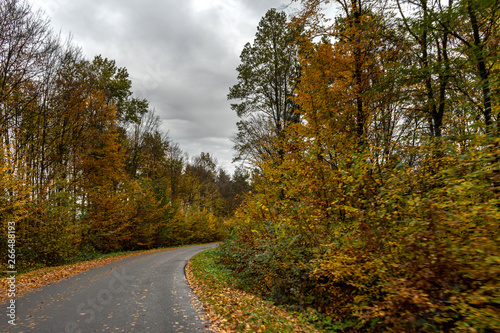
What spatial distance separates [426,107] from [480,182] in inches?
199

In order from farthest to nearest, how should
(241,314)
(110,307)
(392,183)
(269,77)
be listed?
(269,77)
(110,307)
(241,314)
(392,183)

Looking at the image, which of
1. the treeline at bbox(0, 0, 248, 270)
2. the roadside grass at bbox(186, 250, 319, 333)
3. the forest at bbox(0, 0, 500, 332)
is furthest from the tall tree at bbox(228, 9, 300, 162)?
the roadside grass at bbox(186, 250, 319, 333)

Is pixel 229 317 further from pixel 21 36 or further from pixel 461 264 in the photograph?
pixel 21 36

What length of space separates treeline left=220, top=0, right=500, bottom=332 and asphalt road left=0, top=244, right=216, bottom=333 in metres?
2.97

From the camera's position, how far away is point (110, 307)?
5922 millimetres

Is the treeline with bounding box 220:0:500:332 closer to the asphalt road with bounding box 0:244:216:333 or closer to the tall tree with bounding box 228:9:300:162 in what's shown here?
the asphalt road with bounding box 0:244:216:333

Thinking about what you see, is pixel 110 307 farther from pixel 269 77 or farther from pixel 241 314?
pixel 269 77

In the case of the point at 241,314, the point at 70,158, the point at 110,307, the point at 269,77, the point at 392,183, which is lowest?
the point at 241,314

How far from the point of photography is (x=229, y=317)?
5570 mm

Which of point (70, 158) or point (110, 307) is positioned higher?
point (70, 158)

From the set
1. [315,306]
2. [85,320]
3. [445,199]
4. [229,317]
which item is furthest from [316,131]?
[85,320]

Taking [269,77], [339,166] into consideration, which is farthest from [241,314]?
[269,77]

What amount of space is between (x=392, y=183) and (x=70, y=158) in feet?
61.3

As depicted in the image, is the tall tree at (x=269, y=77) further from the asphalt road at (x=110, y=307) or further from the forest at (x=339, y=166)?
the asphalt road at (x=110, y=307)
